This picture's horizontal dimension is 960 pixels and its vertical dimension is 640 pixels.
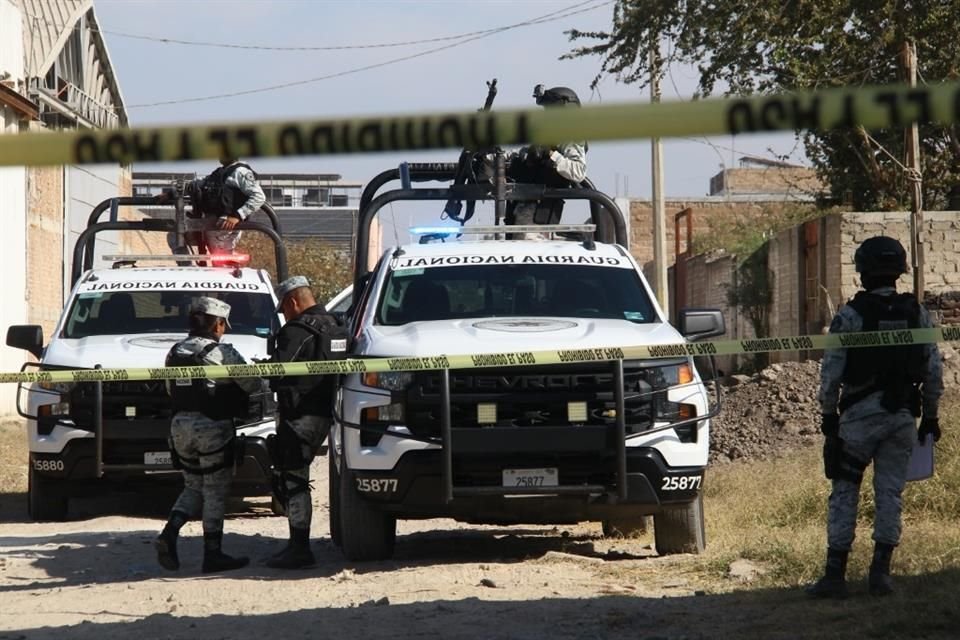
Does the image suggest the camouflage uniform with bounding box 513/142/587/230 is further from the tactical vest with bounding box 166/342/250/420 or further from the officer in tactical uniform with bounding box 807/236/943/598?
the officer in tactical uniform with bounding box 807/236/943/598

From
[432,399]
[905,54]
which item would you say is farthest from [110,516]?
[905,54]

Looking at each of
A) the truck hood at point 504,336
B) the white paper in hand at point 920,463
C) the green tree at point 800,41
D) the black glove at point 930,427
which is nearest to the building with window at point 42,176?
the green tree at point 800,41

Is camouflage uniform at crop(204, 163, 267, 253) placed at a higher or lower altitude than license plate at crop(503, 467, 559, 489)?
higher

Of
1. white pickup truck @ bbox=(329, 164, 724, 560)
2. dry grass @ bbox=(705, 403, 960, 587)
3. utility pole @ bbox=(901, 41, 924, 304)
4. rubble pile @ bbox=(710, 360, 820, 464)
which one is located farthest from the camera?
utility pole @ bbox=(901, 41, 924, 304)

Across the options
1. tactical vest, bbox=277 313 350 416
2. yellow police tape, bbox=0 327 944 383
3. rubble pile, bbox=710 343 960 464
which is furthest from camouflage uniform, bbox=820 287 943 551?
rubble pile, bbox=710 343 960 464

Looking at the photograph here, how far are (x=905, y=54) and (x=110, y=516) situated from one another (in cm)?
1128

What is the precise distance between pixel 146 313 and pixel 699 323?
5385 millimetres

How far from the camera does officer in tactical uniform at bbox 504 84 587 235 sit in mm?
11594

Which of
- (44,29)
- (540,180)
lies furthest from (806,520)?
(44,29)

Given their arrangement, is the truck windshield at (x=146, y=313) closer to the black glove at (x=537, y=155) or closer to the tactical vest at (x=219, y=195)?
the tactical vest at (x=219, y=195)

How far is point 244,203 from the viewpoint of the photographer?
1377 centimetres

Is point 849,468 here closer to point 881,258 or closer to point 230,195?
point 881,258

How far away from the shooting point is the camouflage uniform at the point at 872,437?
737cm

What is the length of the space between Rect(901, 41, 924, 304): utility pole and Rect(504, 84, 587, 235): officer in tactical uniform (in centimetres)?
794
